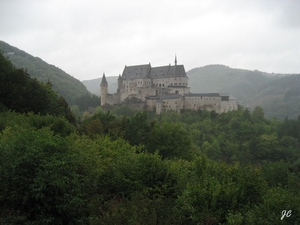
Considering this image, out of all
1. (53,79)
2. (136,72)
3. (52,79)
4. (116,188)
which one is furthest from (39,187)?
(53,79)

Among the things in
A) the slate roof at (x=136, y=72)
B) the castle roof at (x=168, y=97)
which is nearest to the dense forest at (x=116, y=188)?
the castle roof at (x=168, y=97)

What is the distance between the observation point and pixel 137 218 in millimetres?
13008

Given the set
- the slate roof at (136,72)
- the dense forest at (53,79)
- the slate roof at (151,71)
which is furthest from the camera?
the dense forest at (53,79)

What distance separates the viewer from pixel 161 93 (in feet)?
303

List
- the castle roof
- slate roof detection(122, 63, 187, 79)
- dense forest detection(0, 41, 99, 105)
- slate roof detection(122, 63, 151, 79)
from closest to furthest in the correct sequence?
the castle roof, slate roof detection(122, 63, 187, 79), slate roof detection(122, 63, 151, 79), dense forest detection(0, 41, 99, 105)

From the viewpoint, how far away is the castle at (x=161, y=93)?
84.9 m

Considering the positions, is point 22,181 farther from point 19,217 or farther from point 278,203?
point 278,203

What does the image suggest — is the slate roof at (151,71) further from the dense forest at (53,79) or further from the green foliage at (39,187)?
the green foliage at (39,187)

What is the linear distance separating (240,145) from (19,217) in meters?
69.9

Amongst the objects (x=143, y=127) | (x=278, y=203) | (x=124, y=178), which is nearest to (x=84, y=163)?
(x=124, y=178)

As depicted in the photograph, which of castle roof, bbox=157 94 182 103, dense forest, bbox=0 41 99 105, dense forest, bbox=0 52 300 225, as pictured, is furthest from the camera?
dense forest, bbox=0 41 99 105

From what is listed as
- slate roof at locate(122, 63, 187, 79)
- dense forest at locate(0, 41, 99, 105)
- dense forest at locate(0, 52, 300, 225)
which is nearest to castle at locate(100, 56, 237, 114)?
slate roof at locate(122, 63, 187, 79)

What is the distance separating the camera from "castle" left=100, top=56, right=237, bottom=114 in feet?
278

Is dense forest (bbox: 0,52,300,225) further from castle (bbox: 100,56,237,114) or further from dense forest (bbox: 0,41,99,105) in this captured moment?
dense forest (bbox: 0,41,99,105)
